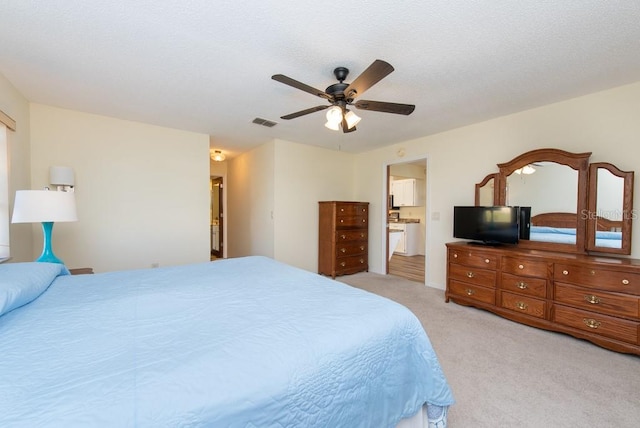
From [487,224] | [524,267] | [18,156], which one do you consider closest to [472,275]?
[524,267]

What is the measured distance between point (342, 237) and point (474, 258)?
6.99 feet

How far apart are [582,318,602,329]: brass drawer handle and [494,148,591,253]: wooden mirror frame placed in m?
0.76

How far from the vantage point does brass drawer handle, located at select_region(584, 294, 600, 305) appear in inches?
90.6

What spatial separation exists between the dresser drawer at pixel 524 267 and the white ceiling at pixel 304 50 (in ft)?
5.74

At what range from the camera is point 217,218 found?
22.5 feet

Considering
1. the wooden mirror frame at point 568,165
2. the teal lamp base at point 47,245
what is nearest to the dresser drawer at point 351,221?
the wooden mirror frame at point 568,165

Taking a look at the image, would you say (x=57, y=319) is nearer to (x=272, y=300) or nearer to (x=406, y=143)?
(x=272, y=300)

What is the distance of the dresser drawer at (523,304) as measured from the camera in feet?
8.61

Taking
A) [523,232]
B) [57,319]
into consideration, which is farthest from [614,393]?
[57,319]

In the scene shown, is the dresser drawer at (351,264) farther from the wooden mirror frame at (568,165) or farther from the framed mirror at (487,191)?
the wooden mirror frame at (568,165)

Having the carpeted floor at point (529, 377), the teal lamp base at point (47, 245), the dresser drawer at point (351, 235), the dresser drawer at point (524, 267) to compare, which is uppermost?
the teal lamp base at point (47, 245)

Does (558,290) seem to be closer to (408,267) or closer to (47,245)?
(408,267)

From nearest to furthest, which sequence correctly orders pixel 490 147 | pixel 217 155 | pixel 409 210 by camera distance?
pixel 490 147 → pixel 217 155 → pixel 409 210

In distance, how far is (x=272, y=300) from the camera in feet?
4.55
